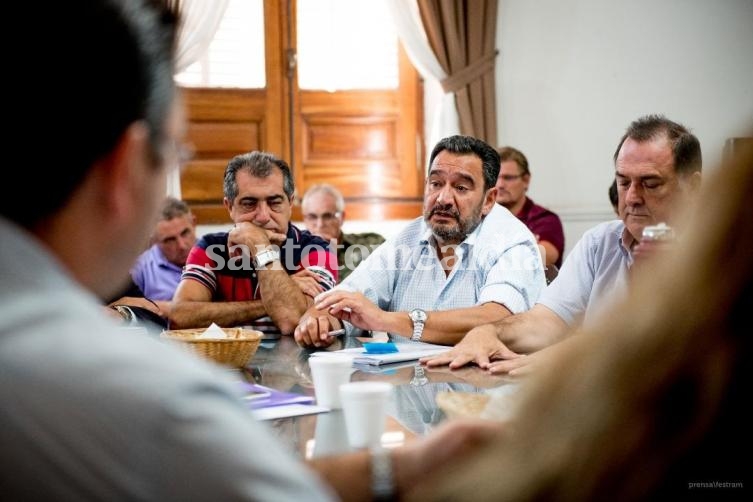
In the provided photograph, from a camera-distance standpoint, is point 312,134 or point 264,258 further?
point 312,134

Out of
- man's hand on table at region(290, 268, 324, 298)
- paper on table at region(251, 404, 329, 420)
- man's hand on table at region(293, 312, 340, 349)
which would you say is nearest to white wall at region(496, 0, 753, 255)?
man's hand on table at region(290, 268, 324, 298)

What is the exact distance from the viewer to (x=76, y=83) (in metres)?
0.62

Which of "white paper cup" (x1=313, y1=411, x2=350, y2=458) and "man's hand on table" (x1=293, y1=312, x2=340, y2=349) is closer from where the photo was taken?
"white paper cup" (x1=313, y1=411, x2=350, y2=458)

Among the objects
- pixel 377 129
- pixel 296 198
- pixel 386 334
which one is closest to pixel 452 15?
pixel 377 129

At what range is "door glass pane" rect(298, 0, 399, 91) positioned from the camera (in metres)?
5.01

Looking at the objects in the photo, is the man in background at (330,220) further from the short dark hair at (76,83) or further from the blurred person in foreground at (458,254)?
the short dark hair at (76,83)

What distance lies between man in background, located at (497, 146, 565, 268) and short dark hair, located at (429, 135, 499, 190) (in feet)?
4.94

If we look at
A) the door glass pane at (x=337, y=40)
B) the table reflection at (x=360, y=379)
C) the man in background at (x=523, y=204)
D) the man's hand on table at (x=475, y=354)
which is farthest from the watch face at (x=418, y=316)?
the door glass pane at (x=337, y=40)

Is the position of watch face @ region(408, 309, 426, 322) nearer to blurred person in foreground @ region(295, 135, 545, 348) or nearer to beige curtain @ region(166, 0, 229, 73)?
blurred person in foreground @ region(295, 135, 545, 348)

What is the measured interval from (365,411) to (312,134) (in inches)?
158

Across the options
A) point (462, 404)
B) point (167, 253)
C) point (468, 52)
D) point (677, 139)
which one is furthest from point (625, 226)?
point (468, 52)

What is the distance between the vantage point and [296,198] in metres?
5.04

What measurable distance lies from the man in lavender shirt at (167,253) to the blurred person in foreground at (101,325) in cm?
342

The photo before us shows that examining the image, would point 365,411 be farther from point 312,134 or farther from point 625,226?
point 312,134
